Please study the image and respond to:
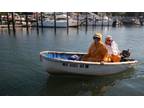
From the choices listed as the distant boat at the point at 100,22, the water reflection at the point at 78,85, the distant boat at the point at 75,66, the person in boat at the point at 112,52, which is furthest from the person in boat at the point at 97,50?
the distant boat at the point at 100,22

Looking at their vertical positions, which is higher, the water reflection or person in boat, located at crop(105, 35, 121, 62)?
person in boat, located at crop(105, 35, 121, 62)

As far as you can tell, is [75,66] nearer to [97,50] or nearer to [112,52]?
[97,50]

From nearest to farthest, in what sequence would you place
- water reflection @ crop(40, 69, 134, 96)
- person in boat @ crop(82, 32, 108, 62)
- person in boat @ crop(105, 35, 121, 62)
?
water reflection @ crop(40, 69, 134, 96) → person in boat @ crop(82, 32, 108, 62) → person in boat @ crop(105, 35, 121, 62)

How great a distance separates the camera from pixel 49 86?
10.2 meters

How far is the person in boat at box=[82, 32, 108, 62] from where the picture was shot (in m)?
10.8

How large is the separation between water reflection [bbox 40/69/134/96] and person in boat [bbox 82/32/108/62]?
79cm

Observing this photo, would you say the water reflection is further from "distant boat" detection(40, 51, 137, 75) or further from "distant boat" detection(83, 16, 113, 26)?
"distant boat" detection(83, 16, 113, 26)

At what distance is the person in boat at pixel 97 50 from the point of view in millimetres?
10805

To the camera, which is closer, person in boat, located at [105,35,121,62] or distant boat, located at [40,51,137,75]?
distant boat, located at [40,51,137,75]

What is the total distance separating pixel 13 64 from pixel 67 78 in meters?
4.09

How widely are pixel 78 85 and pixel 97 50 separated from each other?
5.46 feet

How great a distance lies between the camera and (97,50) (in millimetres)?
10961

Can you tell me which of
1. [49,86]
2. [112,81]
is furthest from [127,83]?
[49,86]

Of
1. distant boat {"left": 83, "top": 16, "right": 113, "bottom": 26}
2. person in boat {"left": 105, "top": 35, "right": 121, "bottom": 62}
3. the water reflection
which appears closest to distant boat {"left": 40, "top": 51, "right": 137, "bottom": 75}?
the water reflection
